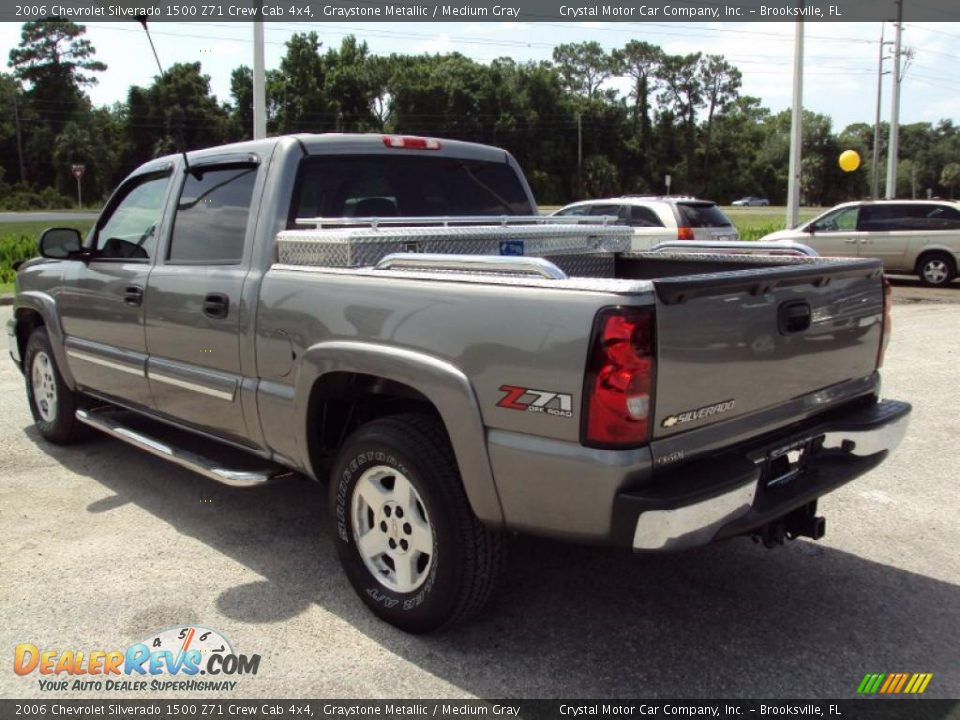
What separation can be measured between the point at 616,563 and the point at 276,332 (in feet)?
6.18

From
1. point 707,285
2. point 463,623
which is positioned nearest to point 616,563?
point 463,623

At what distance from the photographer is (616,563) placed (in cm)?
387

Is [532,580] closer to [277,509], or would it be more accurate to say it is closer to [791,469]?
[791,469]

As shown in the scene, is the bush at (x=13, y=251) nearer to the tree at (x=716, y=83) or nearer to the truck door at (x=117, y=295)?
the truck door at (x=117, y=295)

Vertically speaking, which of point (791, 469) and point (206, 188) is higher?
point (206, 188)

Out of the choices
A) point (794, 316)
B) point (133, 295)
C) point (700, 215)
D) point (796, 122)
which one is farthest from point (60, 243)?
point (796, 122)

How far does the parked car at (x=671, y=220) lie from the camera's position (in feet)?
45.1

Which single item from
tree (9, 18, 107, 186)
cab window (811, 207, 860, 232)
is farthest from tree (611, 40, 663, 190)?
cab window (811, 207, 860, 232)

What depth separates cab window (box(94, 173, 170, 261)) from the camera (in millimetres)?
4602

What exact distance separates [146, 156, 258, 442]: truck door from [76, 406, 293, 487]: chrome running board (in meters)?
0.16

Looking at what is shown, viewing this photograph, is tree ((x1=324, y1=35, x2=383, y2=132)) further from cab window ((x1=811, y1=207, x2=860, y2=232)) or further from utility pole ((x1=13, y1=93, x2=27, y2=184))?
cab window ((x1=811, y1=207, x2=860, y2=232))

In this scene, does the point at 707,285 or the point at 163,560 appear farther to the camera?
the point at 163,560

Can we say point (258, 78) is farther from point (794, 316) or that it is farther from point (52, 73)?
point (52, 73)

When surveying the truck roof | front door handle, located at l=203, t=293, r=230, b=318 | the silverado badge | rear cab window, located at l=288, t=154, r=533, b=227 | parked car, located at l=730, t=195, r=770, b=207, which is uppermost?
parked car, located at l=730, t=195, r=770, b=207
